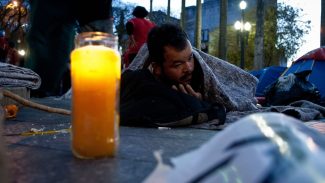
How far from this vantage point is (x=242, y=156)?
54 cm

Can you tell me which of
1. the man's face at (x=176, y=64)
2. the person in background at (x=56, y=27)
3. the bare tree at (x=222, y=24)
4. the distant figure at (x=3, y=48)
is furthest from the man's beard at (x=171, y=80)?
the bare tree at (x=222, y=24)

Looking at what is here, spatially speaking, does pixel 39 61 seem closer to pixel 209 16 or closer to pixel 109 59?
pixel 109 59

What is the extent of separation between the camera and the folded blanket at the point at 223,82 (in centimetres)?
324

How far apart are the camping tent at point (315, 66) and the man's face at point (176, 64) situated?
145 inches

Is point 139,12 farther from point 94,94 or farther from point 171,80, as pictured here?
point 94,94

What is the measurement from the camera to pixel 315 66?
632 cm

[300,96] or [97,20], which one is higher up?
[97,20]

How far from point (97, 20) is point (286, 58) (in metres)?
22.6

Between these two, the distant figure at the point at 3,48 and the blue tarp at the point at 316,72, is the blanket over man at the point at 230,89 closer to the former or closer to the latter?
the blue tarp at the point at 316,72

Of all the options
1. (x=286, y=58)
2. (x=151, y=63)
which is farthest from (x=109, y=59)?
(x=286, y=58)

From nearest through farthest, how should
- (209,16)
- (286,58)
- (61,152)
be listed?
(61,152) → (286,58) → (209,16)

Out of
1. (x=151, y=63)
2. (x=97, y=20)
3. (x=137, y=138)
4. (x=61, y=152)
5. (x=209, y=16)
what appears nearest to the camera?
(x=61, y=152)

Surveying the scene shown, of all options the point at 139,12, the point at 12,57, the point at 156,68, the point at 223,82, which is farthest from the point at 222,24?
the point at 156,68

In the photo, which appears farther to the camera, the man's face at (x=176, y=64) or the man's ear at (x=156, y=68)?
the man's ear at (x=156, y=68)
